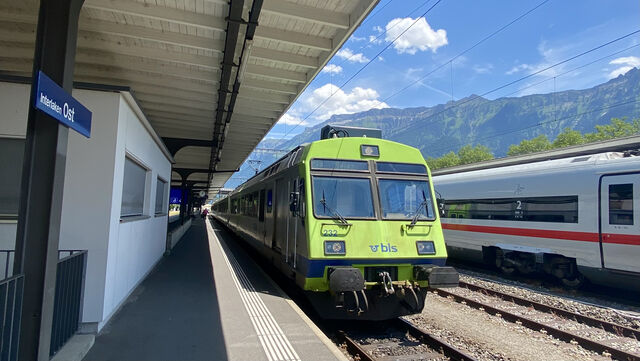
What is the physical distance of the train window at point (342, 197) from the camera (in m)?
6.23

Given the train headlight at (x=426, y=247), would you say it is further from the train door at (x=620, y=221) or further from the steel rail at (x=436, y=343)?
the train door at (x=620, y=221)

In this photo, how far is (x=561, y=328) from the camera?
6562mm

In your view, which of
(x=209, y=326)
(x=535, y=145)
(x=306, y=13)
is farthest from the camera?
(x=535, y=145)

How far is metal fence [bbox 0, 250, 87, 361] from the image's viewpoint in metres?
2.73

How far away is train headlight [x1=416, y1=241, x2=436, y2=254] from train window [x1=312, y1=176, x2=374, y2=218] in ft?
3.01

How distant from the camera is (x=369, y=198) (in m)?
6.42

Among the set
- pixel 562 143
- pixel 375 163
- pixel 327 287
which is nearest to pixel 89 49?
pixel 375 163

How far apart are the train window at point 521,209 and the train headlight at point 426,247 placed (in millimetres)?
5397

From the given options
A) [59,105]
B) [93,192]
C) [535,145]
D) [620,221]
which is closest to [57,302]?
[93,192]

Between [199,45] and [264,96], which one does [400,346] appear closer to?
[199,45]

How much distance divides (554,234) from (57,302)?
10630mm

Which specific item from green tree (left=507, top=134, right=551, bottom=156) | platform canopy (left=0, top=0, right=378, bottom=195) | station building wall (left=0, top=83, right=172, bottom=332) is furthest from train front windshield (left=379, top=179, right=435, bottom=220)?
green tree (left=507, top=134, right=551, bottom=156)

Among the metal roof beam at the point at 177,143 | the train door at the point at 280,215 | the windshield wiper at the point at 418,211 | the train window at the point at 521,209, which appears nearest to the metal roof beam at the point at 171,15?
the train door at the point at 280,215

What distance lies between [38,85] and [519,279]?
12.5 m
